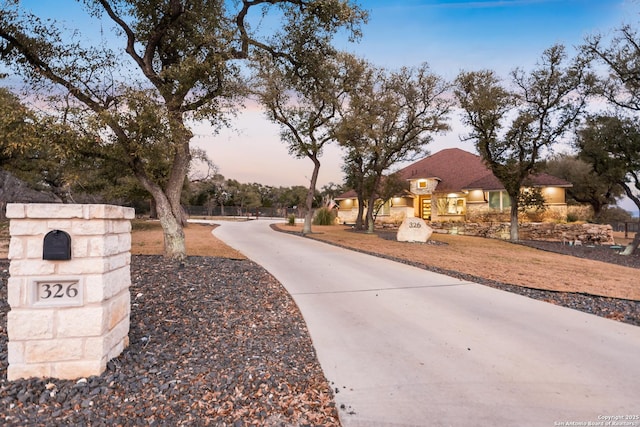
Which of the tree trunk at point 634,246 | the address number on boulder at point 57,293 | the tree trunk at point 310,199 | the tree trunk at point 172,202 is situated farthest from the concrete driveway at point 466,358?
the tree trunk at point 634,246

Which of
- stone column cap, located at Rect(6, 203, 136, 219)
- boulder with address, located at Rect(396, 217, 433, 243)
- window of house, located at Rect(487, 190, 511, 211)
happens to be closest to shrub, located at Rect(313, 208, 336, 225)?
window of house, located at Rect(487, 190, 511, 211)

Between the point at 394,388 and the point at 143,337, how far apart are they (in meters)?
2.67

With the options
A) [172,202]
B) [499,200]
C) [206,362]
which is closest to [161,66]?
[172,202]

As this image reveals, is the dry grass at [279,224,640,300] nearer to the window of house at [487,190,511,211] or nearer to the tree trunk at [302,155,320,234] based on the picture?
the tree trunk at [302,155,320,234]

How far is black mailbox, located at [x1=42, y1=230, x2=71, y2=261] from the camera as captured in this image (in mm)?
2910

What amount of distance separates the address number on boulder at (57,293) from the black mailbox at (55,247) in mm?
213

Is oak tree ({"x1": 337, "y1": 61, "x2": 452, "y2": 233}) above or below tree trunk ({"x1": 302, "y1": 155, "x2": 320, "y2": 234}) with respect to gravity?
above

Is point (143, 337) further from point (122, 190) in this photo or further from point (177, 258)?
point (122, 190)

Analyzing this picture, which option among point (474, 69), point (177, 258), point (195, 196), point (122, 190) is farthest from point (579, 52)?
point (195, 196)

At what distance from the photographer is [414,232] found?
53.6ft

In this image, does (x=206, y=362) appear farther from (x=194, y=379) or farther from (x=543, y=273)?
(x=543, y=273)

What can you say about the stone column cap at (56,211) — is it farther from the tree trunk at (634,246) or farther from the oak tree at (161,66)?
the tree trunk at (634,246)

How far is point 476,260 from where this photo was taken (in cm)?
1069

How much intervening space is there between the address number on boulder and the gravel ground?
0.63 m
